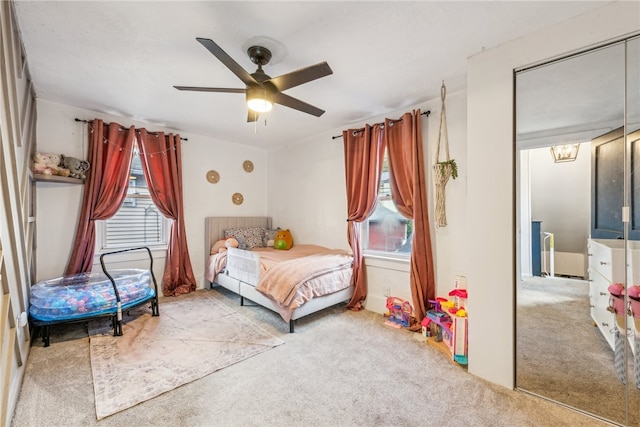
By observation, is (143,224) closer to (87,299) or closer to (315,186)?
(87,299)

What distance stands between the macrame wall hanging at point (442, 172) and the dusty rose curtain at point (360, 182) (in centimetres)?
69

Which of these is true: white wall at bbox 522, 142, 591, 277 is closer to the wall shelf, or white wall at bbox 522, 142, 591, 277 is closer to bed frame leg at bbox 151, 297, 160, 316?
bed frame leg at bbox 151, 297, 160, 316

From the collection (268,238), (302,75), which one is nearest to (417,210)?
(302,75)

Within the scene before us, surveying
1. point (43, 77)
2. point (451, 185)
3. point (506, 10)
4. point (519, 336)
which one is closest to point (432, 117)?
point (451, 185)

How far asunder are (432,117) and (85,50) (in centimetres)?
316

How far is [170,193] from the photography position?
3.77 meters

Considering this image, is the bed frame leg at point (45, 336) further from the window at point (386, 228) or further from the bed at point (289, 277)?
the window at point (386, 228)

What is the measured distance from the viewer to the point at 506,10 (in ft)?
5.33

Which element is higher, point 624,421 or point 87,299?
point 87,299

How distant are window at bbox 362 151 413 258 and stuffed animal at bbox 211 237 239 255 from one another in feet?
6.38

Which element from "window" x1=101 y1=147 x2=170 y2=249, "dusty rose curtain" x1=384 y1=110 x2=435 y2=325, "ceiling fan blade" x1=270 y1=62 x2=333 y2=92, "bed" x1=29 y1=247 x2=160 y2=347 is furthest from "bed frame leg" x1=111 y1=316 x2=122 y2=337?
"dusty rose curtain" x1=384 y1=110 x2=435 y2=325

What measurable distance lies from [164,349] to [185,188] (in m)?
2.44

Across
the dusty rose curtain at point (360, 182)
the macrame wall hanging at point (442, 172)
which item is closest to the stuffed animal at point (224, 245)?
the dusty rose curtain at point (360, 182)

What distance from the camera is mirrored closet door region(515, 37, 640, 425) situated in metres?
1.57
